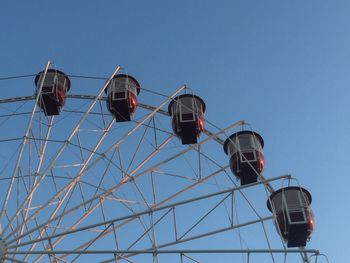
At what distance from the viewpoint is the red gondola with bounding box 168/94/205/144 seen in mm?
20953

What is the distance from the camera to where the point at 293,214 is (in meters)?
18.4

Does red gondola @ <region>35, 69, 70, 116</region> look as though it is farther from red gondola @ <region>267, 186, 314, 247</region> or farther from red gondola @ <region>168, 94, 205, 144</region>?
red gondola @ <region>267, 186, 314, 247</region>

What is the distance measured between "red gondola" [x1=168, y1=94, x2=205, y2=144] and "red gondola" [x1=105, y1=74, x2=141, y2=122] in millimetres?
1278

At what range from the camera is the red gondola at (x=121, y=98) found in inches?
827

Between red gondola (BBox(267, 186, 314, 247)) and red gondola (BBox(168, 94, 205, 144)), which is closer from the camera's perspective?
red gondola (BBox(267, 186, 314, 247))

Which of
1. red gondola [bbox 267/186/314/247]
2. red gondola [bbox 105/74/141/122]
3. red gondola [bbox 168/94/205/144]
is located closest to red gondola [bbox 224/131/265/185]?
red gondola [bbox 168/94/205/144]

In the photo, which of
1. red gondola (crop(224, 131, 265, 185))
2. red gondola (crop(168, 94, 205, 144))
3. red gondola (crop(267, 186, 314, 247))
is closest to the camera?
red gondola (crop(267, 186, 314, 247))

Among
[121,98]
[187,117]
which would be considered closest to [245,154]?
[187,117]

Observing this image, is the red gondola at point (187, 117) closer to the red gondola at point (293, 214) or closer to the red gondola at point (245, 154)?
the red gondola at point (245, 154)

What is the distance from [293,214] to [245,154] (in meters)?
2.59

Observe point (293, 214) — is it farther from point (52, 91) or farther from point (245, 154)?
point (52, 91)

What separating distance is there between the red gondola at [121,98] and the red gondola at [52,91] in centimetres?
144

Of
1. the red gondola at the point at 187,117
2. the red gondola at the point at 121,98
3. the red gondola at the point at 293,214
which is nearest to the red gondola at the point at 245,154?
the red gondola at the point at 187,117

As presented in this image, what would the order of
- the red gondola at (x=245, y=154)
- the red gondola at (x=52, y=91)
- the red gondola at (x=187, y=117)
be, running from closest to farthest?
the red gondola at (x=245, y=154)
the red gondola at (x=187, y=117)
the red gondola at (x=52, y=91)
